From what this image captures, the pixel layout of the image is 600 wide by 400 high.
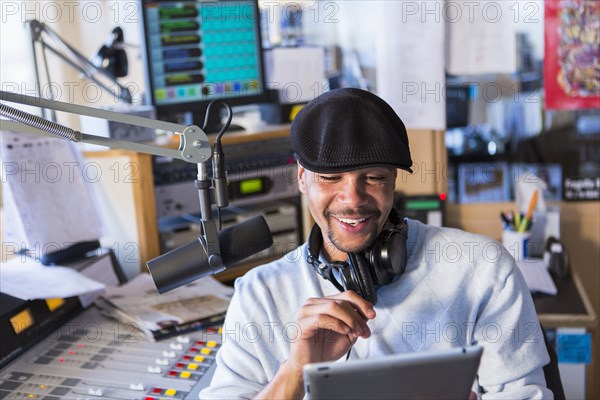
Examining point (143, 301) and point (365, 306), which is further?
point (143, 301)

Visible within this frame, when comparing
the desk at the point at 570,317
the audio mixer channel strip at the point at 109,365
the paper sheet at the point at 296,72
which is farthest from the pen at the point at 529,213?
the audio mixer channel strip at the point at 109,365

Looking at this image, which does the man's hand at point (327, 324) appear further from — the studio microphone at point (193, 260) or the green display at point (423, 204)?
the green display at point (423, 204)

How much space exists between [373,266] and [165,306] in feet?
2.22

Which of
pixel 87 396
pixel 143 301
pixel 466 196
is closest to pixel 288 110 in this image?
pixel 466 196

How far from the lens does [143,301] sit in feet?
5.81

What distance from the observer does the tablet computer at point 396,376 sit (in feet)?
2.60

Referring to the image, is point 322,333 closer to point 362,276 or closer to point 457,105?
point 362,276

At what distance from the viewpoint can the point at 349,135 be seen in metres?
1.24

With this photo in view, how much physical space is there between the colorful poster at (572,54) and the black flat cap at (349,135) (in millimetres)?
1085

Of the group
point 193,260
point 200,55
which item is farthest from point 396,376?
point 200,55

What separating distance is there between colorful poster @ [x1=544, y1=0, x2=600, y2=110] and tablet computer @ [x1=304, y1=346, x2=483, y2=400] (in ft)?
5.05

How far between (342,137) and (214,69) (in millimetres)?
1014

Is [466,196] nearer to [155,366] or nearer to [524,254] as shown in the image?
[524,254]

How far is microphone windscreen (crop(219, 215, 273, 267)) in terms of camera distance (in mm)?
1179
